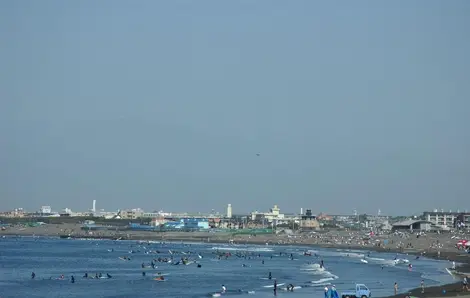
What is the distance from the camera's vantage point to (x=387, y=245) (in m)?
121

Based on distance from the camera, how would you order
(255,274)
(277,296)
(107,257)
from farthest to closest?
(107,257), (255,274), (277,296)

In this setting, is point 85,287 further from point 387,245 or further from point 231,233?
point 231,233

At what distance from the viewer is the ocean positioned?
5425 centimetres

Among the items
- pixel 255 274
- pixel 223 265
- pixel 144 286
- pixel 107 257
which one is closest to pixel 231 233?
pixel 107 257

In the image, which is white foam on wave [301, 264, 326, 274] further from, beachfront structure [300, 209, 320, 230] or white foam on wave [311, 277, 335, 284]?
beachfront structure [300, 209, 320, 230]

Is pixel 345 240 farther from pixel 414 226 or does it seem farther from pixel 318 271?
pixel 318 271

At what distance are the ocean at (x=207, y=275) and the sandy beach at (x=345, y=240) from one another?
2910 millimetres

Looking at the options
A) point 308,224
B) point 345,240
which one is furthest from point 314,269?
point 308,224

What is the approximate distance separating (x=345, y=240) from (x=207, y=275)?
73.4 metres

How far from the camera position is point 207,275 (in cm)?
6812

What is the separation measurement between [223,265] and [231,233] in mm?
85557

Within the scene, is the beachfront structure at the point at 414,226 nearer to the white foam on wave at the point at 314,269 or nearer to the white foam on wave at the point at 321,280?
the white foam on wave at the point at 314,269

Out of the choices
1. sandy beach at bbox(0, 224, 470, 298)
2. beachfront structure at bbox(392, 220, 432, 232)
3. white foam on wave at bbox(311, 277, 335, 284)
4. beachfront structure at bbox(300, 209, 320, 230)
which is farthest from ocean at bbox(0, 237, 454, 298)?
beachfront structure at bbox(300, 209, 320, 230)

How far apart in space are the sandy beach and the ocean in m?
2.91
